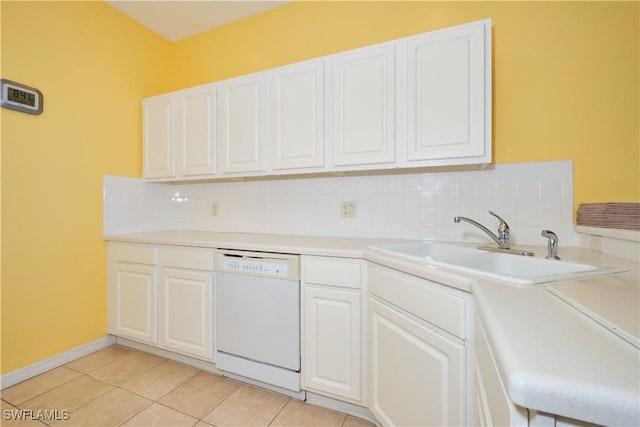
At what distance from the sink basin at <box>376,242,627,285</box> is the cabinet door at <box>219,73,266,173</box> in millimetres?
1129

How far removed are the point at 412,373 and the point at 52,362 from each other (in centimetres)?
233

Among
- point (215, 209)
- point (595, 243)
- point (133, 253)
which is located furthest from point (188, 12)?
point (595, 243)

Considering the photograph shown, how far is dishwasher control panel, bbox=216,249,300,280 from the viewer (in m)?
1.56

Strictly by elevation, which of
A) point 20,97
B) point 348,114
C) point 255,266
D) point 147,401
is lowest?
point 147,401

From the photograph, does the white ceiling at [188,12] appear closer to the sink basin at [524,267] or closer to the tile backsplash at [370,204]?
the tile backsplash at [370,204]

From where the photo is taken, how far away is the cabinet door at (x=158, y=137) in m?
2.29

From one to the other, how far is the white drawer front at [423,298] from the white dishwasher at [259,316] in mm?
491

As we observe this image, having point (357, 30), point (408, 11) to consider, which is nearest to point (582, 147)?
point (408, 11)

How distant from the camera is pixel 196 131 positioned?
2.17m

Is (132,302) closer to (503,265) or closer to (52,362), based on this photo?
(52,362)

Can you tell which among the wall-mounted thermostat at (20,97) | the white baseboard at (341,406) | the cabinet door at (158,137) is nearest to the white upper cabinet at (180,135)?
the cabinet door at (158,137)

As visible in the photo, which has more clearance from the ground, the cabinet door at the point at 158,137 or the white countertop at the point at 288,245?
the cabinet door at the point at 158,137

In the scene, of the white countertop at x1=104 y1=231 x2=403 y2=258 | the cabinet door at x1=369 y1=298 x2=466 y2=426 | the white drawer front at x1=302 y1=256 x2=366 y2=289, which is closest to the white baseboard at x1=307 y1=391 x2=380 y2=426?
the cabinet door at x1=369 y1=298 x2=466 y2=426

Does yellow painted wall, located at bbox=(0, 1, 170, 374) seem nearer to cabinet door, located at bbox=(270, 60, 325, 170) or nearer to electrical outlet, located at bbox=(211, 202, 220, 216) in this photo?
electrical outlet, located at bbox=(211, 202, 220, 216)
